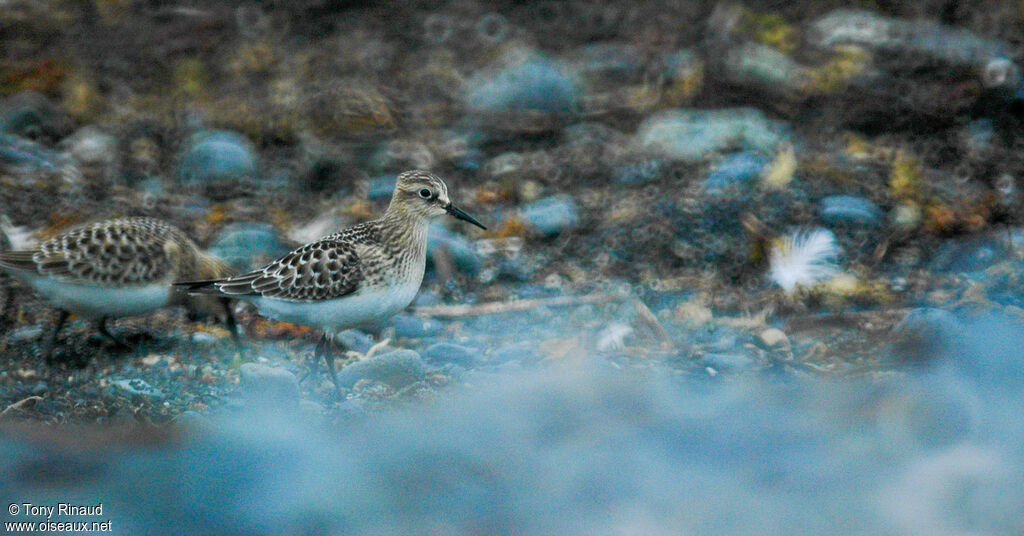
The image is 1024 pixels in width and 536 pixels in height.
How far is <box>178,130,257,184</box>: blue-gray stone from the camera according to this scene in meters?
8.23

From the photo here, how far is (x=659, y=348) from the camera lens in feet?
20.8

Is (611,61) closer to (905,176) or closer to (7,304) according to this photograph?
(905,176)

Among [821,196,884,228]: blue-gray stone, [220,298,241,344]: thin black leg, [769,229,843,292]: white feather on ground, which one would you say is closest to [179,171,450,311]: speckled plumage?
[220,298,241,344]: thin black leg

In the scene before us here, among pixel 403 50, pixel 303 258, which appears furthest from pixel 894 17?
pixel 303 258

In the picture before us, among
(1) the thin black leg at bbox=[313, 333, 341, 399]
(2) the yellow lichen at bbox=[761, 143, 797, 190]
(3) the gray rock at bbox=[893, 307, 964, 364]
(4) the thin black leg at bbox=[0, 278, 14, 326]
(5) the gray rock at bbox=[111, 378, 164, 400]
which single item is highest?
(2) the yellow lichen at bbox=[761, 143, 797, 190]

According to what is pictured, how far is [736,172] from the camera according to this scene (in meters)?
7.96

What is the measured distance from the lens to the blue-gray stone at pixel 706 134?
837 centimetres

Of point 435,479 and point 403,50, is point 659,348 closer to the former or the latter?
point 435,479

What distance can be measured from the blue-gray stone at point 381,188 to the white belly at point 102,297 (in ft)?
6.86

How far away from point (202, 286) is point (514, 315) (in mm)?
1874

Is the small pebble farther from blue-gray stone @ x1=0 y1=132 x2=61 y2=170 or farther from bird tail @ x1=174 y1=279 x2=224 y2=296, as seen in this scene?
blue-gray stone @ x1=0 y1=132 x2=61 y2=170

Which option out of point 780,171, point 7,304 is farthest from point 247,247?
point 780,171

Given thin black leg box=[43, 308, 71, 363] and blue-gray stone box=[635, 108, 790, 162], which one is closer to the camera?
thin black leg box=[43, 308, 71, 363]

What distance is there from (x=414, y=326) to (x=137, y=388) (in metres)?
1.64
